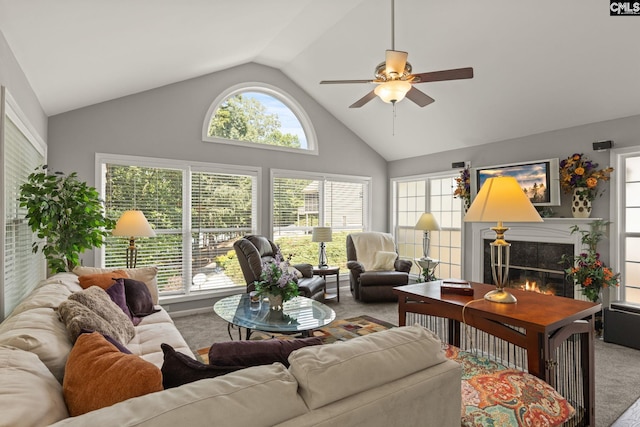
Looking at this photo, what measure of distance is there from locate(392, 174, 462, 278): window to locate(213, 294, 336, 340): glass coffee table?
3348 mm

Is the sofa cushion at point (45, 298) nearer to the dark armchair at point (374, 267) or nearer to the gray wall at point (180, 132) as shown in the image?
the gray wall at point (180, 132)

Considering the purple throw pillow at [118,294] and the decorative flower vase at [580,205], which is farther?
the decorative flower vase at [580,205]

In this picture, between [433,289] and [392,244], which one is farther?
[392,244]

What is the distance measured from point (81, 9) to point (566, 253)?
5.34 meters

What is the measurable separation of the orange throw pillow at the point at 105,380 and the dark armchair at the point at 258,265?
3037 millimetres

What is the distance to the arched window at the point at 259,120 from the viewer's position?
203 inches

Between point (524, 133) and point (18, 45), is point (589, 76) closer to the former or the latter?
point (524, 133)

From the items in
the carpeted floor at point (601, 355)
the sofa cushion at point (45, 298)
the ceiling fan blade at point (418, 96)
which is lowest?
the carpeted floor at point (601, 355)

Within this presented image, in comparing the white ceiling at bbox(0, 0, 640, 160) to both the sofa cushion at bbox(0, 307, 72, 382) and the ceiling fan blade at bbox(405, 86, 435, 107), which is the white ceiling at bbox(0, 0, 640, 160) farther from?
the sofa cushion at bbox(0, 307, 72, 382)

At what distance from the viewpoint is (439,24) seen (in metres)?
3.72

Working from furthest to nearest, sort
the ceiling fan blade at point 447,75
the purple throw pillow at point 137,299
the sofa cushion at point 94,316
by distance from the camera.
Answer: the purple throw pillow at point 137,299 < the ceiling fan blade at point 447,75 < the sofa cushion at point 94,316

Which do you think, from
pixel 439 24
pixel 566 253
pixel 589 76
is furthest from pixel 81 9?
pixel 566 253

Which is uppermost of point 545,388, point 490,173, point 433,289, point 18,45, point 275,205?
point 18,45

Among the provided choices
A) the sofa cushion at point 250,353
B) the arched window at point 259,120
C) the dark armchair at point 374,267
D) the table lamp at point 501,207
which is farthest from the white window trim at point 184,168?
the table lamp at point 501,207
